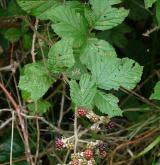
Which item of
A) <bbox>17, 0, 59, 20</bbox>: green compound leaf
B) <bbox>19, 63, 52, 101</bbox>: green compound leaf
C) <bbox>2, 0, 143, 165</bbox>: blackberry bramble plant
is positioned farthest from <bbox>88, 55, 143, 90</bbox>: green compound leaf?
<bbox>17, 0, 59, 20</bbox>: green compound leaf

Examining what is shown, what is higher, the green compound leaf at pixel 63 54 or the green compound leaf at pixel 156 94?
the green compound leaf at pixel 63 54

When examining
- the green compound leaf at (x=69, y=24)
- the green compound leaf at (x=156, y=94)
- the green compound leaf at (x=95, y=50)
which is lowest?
the green compound leaf at (x=156, y=94)

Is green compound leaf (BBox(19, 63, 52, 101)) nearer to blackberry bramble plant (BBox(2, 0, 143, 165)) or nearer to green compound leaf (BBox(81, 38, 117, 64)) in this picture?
blackberry bramble plant (BBox(2, 0, 143, 165))

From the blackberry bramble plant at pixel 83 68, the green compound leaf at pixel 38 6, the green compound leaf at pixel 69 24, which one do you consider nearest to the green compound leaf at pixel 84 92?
the blackberry bramble plant at pixel 83 68

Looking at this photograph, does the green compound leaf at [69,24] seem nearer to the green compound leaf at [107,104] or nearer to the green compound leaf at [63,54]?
the green compound leaf at [63,54]

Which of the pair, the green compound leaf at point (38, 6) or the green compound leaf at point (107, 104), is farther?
the green compound leaf at point (38, 6)

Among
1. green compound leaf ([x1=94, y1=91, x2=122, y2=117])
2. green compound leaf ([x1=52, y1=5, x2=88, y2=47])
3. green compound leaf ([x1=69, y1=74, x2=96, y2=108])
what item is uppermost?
green compound leaf ([x1=52, y1=5, x2=88, y2=47])

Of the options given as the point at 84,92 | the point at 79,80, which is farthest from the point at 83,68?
the point at 84,92
